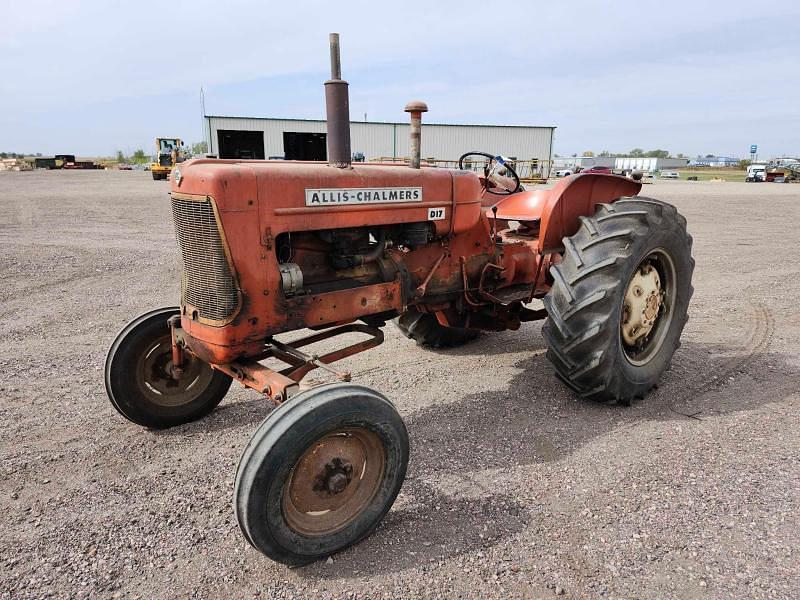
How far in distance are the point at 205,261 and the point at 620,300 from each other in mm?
2444

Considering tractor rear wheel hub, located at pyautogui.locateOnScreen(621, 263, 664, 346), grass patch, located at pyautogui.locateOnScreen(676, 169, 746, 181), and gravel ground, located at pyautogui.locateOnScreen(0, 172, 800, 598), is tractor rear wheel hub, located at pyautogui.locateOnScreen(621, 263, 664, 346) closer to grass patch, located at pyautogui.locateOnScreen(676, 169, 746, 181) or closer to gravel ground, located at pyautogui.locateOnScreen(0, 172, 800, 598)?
gravel ground, located at pyautogui.locateOnScreen(0, 172, 800, 598)

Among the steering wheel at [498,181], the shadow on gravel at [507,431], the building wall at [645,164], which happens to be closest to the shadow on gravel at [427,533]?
the shadow on gravel at [507,431]

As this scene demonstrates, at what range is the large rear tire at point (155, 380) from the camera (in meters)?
3.43

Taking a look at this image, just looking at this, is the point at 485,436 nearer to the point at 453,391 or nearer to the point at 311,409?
the point at 453,391

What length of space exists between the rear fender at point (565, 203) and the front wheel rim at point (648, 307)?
62cm

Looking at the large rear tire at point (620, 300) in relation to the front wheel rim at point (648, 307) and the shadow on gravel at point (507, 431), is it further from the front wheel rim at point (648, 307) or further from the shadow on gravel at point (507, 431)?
the shadow on gravel at point (507, 431)

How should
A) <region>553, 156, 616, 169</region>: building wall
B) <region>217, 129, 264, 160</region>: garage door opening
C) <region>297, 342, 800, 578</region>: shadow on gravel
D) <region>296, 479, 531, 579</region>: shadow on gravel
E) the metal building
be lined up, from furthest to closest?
<region>553, 156, 616, 169</region>: building wall → the metal building → <region>217, 129, 264, 160</region>: garage door opening → <region>297, 342, 800, 578</region>: shadow on gravel → <region>296, 479, 531, 579</region>: shadow on gravel

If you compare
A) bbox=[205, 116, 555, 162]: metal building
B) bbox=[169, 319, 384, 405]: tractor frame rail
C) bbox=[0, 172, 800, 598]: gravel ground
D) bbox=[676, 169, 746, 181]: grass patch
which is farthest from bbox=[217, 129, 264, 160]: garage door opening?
bbox=[676, 169, 746, 181]: grass patch

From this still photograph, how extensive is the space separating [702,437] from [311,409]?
245cm

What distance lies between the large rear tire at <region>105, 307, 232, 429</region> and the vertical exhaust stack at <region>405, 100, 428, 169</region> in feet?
5.73

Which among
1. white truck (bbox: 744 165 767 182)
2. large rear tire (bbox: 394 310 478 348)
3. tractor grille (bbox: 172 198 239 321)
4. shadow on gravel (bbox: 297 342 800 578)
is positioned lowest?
white truck (bbox: 744 165 767 182)

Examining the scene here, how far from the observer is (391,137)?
37.3m

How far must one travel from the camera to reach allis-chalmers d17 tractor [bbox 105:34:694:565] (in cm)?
247

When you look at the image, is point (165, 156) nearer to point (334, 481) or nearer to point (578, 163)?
point (334, 481)
